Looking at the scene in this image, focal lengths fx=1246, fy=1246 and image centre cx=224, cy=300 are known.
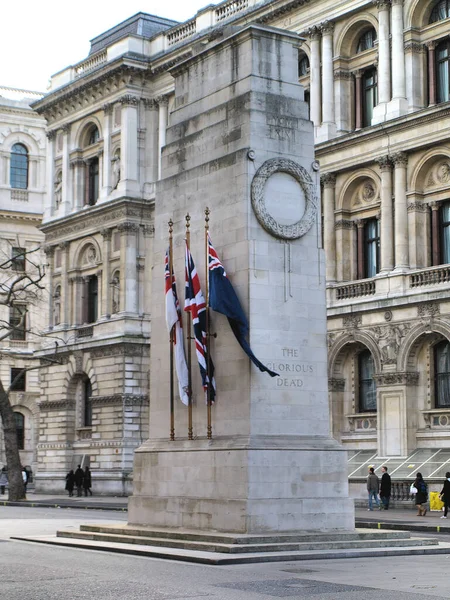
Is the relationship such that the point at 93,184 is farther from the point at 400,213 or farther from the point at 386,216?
the point at 400,213

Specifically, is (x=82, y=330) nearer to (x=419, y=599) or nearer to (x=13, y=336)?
(x=13, y=336)

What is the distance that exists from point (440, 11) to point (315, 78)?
7.31 metres

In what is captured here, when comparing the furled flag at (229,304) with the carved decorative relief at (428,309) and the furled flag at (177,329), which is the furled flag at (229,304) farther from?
the carved decorative relief at (428,309)

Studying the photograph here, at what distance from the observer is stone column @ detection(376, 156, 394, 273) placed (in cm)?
5184

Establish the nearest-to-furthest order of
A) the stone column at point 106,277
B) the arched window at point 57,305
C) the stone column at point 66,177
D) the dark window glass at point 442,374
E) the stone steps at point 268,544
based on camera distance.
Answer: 1. the stone steps at point 268,544
2. the dark window glass at point 442,374
3. the stone column at point 106,277
4. the stone column at point 66,177
5. the arched window at point 57,305

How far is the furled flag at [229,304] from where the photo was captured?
1051 inches

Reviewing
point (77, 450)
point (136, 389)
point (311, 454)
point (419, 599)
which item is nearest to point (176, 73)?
point (311, 454)

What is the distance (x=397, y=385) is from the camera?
49.9 meters

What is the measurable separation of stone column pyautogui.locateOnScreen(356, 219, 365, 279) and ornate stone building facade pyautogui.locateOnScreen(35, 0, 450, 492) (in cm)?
11

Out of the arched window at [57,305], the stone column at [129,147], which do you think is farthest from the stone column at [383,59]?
the arched window at [57,305]

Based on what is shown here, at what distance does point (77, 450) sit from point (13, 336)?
25.5 metres

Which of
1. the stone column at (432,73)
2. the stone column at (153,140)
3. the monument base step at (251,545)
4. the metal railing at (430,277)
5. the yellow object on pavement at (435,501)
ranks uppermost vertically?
the stone column at (153,140)

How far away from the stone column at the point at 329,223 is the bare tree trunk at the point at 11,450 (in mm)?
15487

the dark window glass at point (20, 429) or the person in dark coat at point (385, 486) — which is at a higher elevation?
the dark window glass at point (20, 429)
